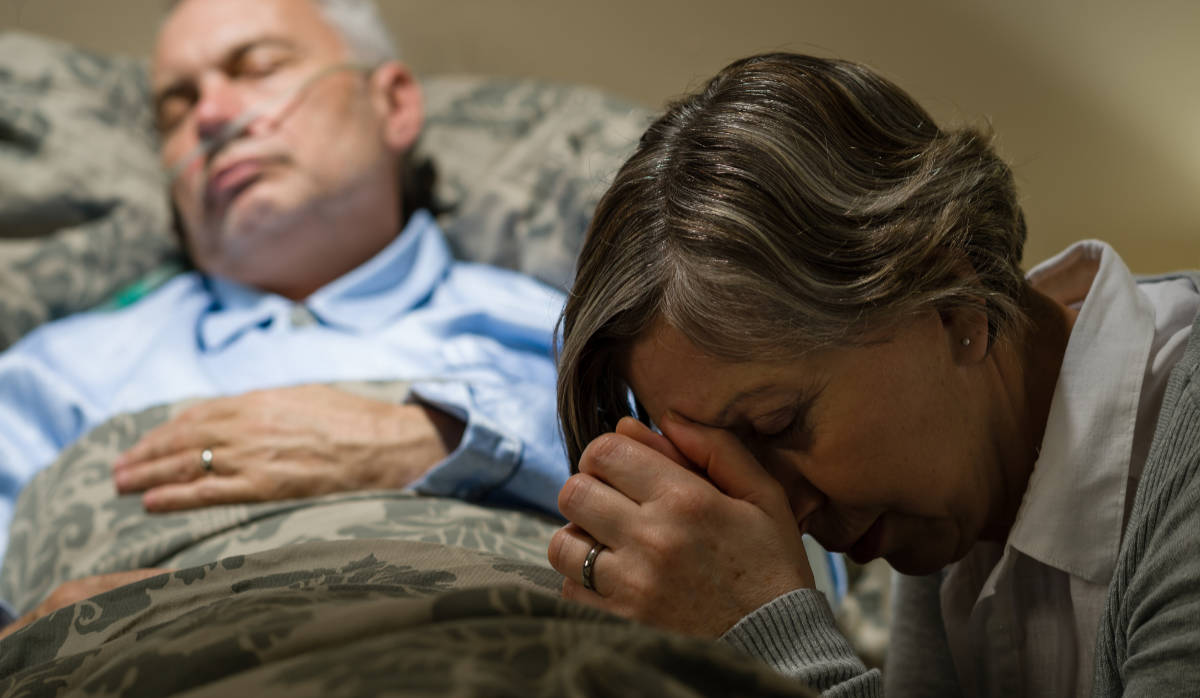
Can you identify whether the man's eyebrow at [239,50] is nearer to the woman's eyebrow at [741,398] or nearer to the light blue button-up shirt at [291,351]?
the light blue button-up shirt at [291,351]

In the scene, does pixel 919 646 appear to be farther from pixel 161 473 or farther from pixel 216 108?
pixel 216 108

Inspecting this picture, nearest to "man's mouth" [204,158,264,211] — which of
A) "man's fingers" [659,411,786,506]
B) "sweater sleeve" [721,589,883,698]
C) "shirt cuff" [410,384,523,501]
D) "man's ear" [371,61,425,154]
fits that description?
"man's ear" [371,61,425,154]

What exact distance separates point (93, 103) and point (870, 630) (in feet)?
5.24

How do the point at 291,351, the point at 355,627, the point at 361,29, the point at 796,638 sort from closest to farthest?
the point at 355,627 < the point at 796,638 < the point at 291,351 < the point at 361,29

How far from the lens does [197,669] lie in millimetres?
527

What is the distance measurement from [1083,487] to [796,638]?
0.92 ft

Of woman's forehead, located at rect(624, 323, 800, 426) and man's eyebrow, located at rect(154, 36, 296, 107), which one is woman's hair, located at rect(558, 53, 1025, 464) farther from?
man's eyebrow, located at rect(154, 36, 296, 107)

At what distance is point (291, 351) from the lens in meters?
1.42

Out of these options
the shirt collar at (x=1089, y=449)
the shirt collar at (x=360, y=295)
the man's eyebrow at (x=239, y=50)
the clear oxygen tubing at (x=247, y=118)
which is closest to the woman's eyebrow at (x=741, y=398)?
the shirt collar at (x=1089, y=449)

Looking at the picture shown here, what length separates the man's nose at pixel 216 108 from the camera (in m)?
1.60

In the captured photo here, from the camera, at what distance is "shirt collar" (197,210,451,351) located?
1.50 meters

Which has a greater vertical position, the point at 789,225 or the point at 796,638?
the point at 789,225

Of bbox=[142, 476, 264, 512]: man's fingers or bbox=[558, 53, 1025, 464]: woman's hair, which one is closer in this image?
bbox=[558, 53, 1025, 464]: woman's hair

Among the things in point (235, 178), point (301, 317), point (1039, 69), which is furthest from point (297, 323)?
point (1039, 69)
